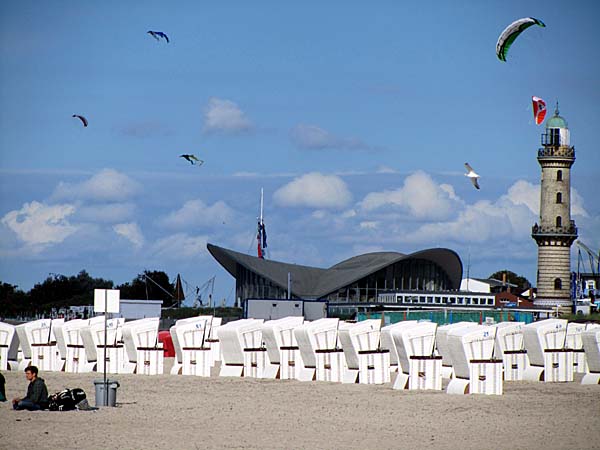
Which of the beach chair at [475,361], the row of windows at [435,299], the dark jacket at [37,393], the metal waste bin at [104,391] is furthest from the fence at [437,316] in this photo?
the row of windows at [435,299]

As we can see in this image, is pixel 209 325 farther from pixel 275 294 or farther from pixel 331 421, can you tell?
pixel 275 294

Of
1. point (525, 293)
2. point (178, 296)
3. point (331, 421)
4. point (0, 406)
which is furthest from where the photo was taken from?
point (525, 293)

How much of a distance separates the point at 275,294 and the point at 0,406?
2940 inches

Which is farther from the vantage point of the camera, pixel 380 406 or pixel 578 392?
pixel 578 392

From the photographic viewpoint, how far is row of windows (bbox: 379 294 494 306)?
9015 cm

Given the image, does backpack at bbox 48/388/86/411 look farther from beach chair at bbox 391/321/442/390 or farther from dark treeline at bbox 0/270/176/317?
dark treeline at bbox 0/270/176/317

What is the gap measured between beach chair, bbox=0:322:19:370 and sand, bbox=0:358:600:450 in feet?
24.9

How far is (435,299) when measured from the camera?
307 ft

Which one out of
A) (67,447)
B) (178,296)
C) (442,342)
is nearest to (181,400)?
(442,342)

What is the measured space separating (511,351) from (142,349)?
10.0 m

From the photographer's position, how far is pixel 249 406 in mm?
22438

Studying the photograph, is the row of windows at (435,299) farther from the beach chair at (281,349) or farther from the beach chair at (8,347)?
the beach chair at (281,349)

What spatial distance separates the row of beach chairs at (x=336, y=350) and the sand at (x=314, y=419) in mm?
781

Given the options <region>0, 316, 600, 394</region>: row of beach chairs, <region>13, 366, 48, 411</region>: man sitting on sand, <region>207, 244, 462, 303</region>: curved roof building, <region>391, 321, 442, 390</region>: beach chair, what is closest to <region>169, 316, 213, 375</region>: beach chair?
<region>0, 316, 600, 394</region>: row of beach chairs
